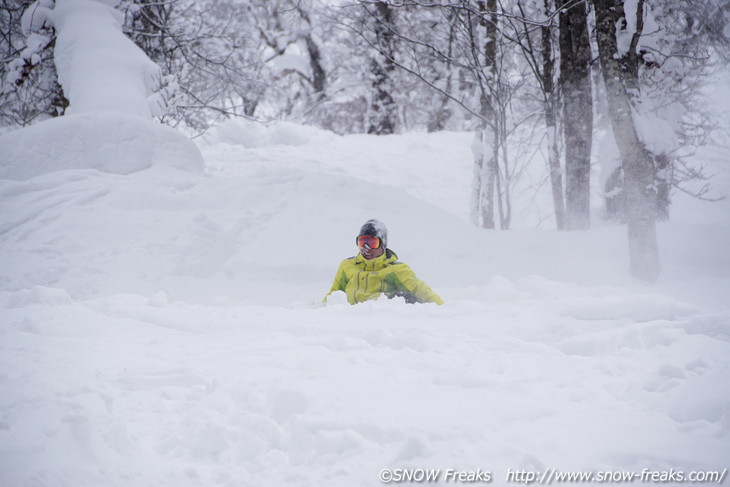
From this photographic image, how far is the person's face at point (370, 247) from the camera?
428 cm

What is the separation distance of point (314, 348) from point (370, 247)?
1.95 m

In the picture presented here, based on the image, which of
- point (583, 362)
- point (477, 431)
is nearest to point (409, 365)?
point (477, 431)

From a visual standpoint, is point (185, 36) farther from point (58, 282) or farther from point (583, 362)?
point (583, 362)

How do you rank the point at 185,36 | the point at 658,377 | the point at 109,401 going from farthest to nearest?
1. the point at 185,36
2. the point at 658,377
3. the point at 109,401

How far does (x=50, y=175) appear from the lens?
6410 millimetres

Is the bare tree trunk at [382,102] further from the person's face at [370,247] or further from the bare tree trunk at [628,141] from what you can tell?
the person's face at [370,247]

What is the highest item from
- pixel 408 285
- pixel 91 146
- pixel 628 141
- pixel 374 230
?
pixel 91 146

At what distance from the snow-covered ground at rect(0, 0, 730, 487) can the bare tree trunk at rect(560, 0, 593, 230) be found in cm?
91

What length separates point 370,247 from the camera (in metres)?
4.30

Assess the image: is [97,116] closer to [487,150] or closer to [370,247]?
[370,247]

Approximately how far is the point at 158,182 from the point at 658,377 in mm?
6257

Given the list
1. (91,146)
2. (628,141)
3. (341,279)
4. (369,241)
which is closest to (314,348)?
(369,241)

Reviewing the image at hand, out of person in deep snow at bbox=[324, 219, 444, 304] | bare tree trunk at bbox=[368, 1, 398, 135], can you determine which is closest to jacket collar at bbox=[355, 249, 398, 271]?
person in deep snow at bbox=[324, 219, 444, 304]

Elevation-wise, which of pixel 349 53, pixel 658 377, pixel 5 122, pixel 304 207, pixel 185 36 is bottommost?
pixel 658 377
